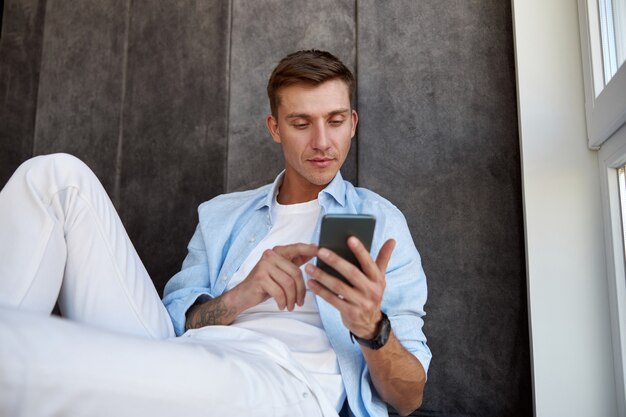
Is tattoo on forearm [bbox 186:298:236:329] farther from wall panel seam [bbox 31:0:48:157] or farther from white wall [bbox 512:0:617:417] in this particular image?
wall panel seam [bbox 31:0:48:157]

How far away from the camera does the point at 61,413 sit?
76 cm

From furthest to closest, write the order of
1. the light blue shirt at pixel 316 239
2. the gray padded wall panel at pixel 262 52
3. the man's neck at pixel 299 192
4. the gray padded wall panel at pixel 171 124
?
the gray padded wall panel at pixel 171 124, the gray padded wall panel at pixel 262 52, the man's neck at pixel 299 192, the light blue shirt at pixel 316 239

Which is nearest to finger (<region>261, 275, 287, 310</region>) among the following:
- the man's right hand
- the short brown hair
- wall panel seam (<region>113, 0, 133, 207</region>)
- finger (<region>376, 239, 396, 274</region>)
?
the man's right hand

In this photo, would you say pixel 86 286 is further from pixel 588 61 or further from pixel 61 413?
pixel 588 61

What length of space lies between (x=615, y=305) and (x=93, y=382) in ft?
4.54

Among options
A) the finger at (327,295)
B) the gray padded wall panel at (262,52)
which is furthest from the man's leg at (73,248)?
the gray padded wall panel at (262,52)

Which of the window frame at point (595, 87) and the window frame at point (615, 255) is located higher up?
the window frame at point (595, 87)

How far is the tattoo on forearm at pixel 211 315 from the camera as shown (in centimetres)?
145

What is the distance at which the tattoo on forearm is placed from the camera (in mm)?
1454

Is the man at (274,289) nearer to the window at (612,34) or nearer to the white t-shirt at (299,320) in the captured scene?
the white t-shirt at (299,320)

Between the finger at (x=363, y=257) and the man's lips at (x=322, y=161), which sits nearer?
the finger at (x=363, y=257)

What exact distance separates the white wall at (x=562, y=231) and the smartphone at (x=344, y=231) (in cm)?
92

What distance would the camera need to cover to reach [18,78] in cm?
267

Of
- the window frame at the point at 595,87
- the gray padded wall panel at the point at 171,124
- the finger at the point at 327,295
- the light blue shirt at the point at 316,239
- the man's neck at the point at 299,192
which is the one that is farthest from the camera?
the gray padded wall panel at the point at 171,124
